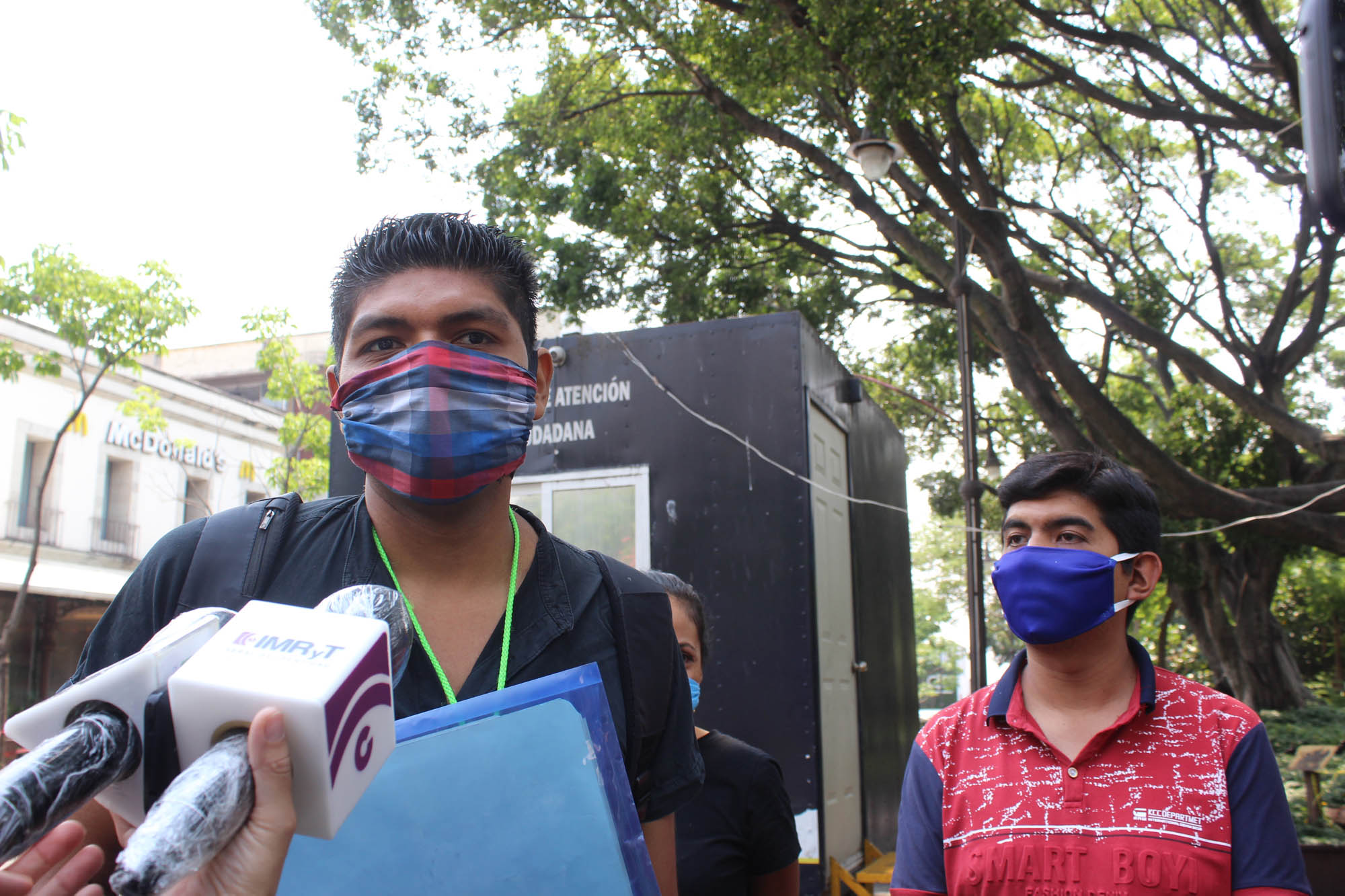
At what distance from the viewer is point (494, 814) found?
4.34 ft

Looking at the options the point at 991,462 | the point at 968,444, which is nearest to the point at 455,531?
the point at 968,444

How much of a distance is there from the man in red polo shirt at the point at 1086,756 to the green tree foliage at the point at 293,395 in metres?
14.3

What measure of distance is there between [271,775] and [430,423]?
797mm

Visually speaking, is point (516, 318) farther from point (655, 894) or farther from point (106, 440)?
point (106, 440)

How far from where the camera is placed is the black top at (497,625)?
1492 mm

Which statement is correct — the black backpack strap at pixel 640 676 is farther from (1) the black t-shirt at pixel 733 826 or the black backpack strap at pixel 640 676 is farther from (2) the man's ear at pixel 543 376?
(1) the black t-shirt at pixel 733 826

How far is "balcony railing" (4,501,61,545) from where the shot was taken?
54.0 feet

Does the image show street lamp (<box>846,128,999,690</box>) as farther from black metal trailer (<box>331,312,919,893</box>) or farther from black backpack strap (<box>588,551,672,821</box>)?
black backpack strap (<box>588,551,672,821</box>)

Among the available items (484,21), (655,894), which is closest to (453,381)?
(655,894)

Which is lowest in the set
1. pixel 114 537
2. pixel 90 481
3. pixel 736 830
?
pixel 736 830

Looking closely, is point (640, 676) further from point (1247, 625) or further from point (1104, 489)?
point (1247, 625)

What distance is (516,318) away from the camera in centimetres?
184

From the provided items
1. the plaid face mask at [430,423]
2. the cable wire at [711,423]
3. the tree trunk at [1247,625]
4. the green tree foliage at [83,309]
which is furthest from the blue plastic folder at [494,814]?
the tree trunk at [1247,625]

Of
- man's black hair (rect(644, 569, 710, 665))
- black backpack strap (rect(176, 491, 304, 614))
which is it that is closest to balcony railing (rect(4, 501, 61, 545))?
man's black hair (rect(644, 569, 710, 665))
